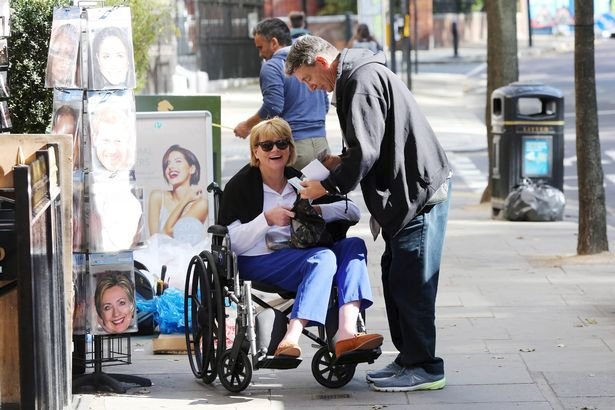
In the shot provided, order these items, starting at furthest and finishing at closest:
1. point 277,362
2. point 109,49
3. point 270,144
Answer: point 270,144 → point 109,49 → point 277,362

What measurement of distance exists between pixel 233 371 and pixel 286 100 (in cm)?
351

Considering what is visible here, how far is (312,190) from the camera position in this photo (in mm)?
6629

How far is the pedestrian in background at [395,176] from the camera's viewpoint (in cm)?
647

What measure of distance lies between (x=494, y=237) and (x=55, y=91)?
693cm

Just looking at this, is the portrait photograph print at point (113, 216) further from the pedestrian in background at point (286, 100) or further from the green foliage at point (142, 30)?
the green foliage at point (142, 30)

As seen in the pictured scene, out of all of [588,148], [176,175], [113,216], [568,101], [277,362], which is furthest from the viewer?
[568,101]

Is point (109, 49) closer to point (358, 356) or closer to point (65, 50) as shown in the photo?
point (65, 50)

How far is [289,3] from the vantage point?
45.5 m

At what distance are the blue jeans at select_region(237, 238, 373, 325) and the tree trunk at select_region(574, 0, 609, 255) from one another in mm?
4737

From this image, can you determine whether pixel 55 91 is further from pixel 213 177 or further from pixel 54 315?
pixel 213 177

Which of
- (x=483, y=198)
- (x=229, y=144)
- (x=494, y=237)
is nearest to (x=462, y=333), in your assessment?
(x=494, y=237)

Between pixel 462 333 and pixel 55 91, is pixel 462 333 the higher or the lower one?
the lower one

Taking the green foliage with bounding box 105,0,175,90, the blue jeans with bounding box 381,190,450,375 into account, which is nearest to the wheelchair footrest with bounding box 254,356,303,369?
the blue jeans with bounding box 381,190,450,375

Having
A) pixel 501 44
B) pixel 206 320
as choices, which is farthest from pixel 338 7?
pixel 206 320
